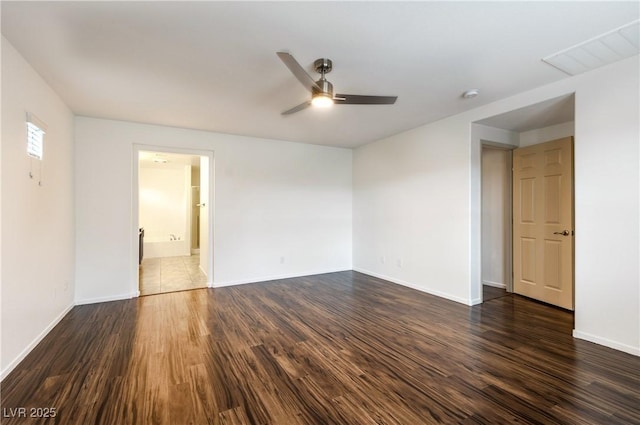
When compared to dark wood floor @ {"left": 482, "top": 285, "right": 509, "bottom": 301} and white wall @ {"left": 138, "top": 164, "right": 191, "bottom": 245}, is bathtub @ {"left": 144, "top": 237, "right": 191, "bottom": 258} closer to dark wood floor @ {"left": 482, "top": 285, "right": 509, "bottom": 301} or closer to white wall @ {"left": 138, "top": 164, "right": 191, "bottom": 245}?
white wall @ {"left": 138, "top": 164, "right": 191, "bottom": 245}

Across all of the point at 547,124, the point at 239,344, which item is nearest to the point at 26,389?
the point at 239,344

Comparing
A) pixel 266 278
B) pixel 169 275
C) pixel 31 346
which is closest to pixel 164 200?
pixel 169 275

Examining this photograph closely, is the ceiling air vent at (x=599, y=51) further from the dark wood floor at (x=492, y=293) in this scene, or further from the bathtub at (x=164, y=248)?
the bathtub at (x=164, y=248)

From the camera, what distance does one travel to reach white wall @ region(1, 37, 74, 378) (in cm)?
213

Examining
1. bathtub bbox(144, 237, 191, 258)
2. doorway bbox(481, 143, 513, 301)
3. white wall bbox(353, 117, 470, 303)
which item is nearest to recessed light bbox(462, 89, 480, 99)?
white wall bbox(353, 117, 470, 303)

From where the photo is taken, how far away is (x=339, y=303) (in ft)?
12.6

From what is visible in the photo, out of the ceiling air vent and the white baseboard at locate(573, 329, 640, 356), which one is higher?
the ceiling air vent

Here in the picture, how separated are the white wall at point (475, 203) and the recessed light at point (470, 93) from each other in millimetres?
442

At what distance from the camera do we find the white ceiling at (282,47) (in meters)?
1.84

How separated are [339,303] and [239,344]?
1.55 meters

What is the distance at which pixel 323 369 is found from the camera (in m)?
2.25

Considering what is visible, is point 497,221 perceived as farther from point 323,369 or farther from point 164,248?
point 164,248

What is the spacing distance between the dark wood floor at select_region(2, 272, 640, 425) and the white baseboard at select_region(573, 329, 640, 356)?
0.33 ft

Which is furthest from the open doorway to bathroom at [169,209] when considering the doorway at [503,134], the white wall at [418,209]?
the doorway at [503,134]
